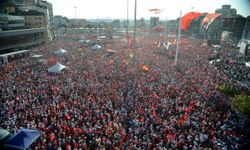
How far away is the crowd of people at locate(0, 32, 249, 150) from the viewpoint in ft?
40.2

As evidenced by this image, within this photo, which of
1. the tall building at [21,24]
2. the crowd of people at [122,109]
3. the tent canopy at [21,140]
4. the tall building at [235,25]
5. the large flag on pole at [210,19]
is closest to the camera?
the tent canopy at [21,140]

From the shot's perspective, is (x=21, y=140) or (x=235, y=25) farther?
(x=235, y=25)

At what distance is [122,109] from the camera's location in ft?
51.0

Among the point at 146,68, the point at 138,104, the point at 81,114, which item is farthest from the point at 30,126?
the point at 146,68

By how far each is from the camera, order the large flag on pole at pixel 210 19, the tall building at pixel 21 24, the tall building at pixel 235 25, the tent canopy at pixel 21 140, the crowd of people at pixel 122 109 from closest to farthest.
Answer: the tent canopy at pixel 21 140 < the crowd of people at pixel 122 109 < the tall building at pixel 21 24 < the large flag on pole at pixel 210 19 < the tall building at pixel 235 25

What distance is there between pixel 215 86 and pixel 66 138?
14670 mm

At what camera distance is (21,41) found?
1566 inches

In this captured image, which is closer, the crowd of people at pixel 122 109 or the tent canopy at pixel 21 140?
the tent canopy at pixel 21 140

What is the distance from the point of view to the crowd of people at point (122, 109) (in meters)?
12.2

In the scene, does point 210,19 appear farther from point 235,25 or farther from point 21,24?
point 21,24

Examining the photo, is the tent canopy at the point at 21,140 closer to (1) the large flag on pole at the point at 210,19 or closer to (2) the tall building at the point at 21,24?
(2) the tall building at the point at 21,24

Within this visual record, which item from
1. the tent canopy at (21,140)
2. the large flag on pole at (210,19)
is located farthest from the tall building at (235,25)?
the tent canopy at (21,140)

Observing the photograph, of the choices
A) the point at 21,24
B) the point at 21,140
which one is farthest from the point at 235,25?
the point at 21,140

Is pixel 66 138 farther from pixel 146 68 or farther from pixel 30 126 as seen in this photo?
pixel 146 68
